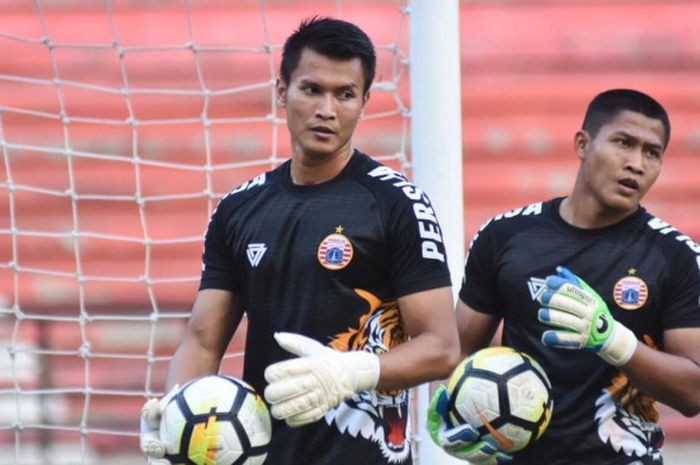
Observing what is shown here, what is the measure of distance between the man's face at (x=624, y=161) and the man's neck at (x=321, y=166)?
2.32ft

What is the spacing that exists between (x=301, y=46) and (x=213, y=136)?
10.2 ft

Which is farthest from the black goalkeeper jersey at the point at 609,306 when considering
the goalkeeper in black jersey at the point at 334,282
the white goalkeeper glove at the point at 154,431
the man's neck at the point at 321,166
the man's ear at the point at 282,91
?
the white goalkeeper glove at the point at 154,431

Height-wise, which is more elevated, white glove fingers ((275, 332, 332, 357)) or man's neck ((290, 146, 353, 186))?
man's neck ((290, 146, 353, 186))

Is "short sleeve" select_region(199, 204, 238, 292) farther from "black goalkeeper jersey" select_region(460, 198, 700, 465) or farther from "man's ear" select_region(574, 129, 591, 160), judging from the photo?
"man's ear" select_region(574, 129, 591, 160)

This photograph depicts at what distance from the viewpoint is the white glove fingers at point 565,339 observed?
344cm

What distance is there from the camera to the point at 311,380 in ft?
10.4

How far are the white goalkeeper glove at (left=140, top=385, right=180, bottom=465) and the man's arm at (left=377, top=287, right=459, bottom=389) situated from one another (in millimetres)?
530

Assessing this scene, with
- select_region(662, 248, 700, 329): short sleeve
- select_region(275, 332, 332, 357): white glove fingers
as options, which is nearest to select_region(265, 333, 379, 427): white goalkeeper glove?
select_region(275, 332, 332, 357): white glove fingers

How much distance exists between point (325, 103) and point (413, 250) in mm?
440

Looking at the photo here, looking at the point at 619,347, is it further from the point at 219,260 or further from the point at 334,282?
the point at 219,260

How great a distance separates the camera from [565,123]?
6.85m

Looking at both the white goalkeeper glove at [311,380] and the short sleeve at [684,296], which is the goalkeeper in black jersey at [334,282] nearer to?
the white goalkeeper glove at [311,380]

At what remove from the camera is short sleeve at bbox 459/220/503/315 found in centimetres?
388

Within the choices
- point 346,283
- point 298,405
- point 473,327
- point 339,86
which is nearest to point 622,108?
point 473,327
